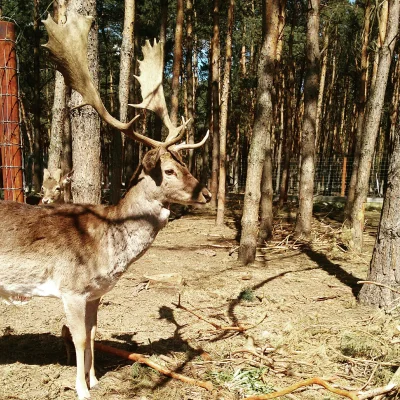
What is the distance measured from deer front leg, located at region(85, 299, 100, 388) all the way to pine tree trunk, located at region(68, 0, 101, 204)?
69.7 inches

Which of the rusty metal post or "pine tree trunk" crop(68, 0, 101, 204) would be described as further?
the rusty metal post

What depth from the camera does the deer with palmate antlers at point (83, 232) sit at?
3721 mm

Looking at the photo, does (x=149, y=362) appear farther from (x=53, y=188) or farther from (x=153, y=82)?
(x=53, y=188)

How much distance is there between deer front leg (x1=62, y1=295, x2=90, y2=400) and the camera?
369 cm

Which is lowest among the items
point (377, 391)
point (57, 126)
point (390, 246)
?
point (377, 391)

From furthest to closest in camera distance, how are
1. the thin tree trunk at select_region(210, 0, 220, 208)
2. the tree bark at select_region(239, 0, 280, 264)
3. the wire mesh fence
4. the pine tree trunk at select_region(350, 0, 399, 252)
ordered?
the wire mesh fence < the thin tree trunk at select_region(210, 0, 220, 208) < the pine tree trunk at select_region(350, 0, 399, 252) < the tree bark at select_region(239, 0, 280, 264)

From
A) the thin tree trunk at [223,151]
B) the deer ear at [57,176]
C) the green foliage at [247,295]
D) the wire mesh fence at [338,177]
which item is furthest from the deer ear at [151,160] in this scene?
the wire mesh fence at [338,177]

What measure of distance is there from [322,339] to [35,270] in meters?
3.12

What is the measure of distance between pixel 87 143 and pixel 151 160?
176 centimetres

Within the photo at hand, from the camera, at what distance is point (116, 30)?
97.2 feet

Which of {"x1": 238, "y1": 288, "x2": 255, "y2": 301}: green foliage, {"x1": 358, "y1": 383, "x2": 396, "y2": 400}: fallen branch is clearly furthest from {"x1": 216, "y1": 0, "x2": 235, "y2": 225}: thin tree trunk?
{"x1": 358, "y1": 383, "x2": 396, "y2": 400}: fallen branch

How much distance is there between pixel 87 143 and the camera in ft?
17.8

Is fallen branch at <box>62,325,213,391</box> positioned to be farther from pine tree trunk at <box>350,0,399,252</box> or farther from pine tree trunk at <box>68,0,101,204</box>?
pine tree trunk at <box>350,0,399,252</box>

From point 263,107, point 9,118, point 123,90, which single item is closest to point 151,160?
point 9,118
